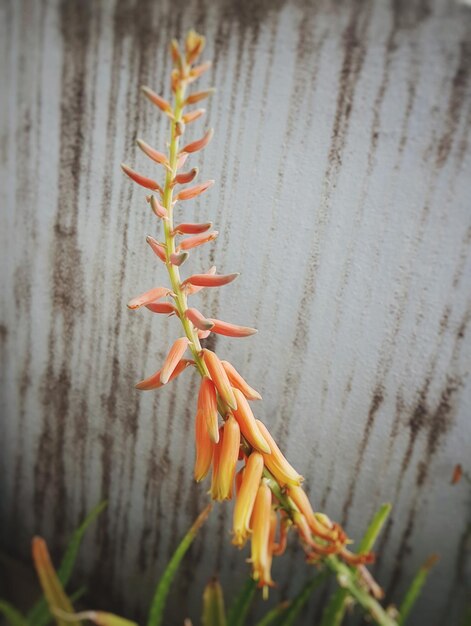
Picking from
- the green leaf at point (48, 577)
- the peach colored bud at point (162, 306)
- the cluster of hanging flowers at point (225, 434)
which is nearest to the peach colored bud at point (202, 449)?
the cluster of hanging flowers at point (225, 434)

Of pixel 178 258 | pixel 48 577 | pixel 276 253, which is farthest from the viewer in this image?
pixel 276 253

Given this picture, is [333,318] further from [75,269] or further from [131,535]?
[131,535]

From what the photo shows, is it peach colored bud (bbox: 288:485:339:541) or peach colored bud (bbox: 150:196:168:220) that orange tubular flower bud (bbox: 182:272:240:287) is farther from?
peach colored bud (bbox: 288:485:339:541)

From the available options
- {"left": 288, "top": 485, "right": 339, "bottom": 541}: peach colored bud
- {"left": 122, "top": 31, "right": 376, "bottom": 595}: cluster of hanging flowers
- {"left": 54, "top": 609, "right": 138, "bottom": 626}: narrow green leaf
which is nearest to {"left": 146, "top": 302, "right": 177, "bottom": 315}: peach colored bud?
{"left": 122, "top": 31, "right": 376, "bottom": 595}: cluster of hanging flowers

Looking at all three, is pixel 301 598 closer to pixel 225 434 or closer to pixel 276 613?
pixel 276 613

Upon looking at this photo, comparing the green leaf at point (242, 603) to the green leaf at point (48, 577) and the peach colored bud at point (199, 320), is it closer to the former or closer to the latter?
the green leaf at point (48, 577)

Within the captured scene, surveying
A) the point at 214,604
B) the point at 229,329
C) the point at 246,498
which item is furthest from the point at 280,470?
the point at 214,604
